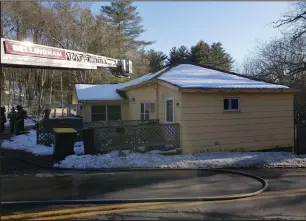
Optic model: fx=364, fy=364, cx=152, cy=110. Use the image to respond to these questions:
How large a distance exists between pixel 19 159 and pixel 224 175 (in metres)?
7.14

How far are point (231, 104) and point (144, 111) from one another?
219 inches

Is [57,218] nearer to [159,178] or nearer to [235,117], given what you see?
[159,178]

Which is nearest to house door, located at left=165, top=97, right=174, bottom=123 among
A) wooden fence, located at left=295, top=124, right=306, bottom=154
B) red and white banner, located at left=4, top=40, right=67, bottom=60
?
wooden fence, located at left=295, top=124, right=306, bottom=154

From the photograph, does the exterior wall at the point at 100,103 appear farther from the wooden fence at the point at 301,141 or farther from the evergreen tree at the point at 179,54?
the evergreen tree at the point at 179,54

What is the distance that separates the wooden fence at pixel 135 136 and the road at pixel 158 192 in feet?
9.47

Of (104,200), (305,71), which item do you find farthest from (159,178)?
(305,71)

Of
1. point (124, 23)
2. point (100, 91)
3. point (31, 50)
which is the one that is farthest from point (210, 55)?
point (31, 50)

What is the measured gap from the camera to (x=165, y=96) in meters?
15.3

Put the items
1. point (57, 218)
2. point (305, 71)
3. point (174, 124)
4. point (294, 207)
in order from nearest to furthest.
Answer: point (57, 218) < point (294, 207) < point (174, 124) < point (305, 71)

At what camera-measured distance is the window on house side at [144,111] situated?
17858 mm

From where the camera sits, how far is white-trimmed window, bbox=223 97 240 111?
46.3 feet

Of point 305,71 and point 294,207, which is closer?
point 294,207

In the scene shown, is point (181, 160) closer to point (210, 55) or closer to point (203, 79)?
point (203, 79)

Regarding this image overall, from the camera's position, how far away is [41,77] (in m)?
38.7
